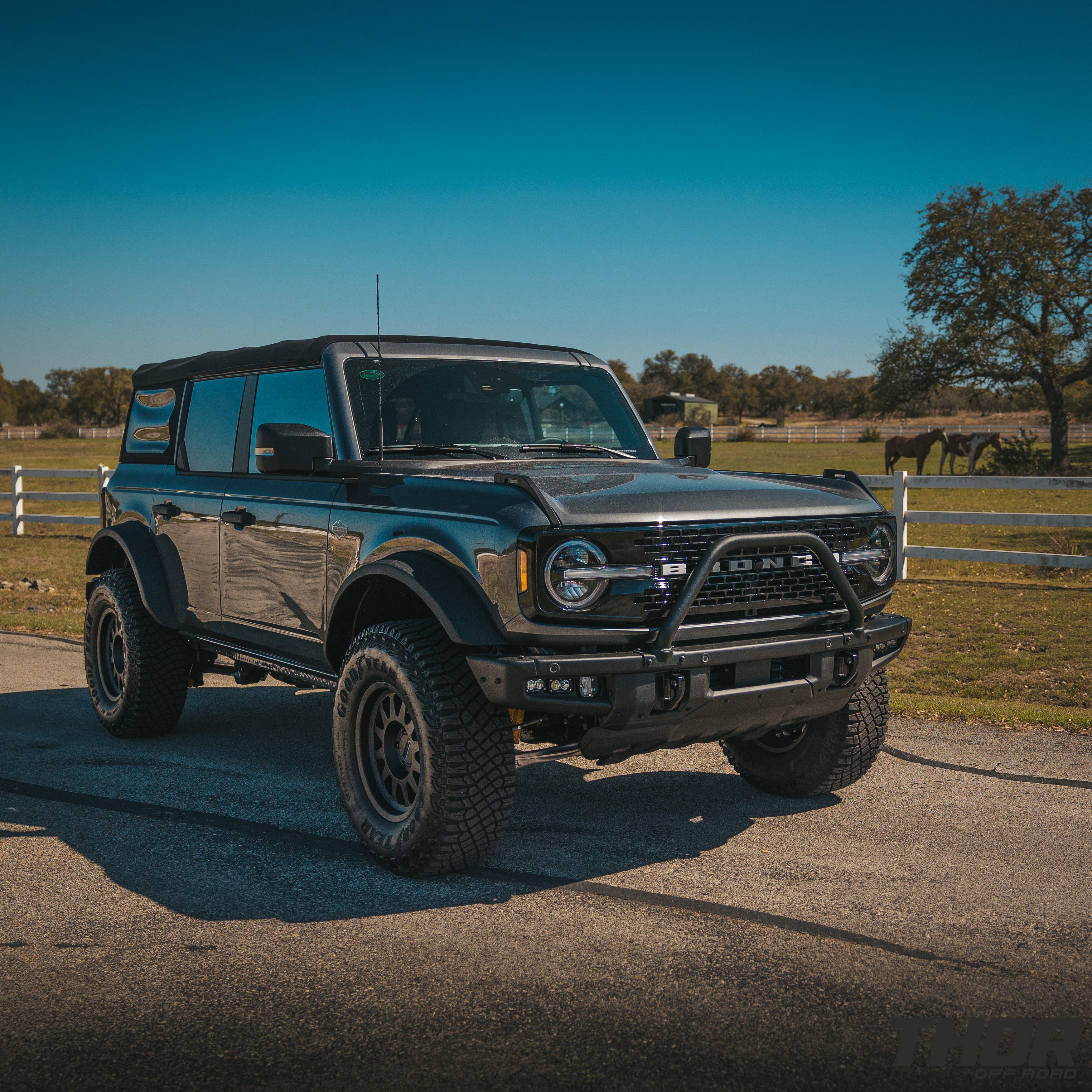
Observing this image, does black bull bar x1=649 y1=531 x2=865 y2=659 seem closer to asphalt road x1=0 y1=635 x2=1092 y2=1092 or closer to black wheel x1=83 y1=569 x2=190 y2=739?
asphalt road x1=0 y1=635 x2=1092 y2=1092

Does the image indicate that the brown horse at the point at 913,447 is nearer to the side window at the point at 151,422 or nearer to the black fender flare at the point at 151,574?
the side window at the point at 151,422

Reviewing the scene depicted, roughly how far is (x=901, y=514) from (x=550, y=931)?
10452 millimetres

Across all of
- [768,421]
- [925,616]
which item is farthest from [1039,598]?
[768,421]

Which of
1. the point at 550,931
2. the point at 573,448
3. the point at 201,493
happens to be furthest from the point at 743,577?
the point at 201,493

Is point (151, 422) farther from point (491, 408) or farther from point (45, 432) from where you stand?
point (45, 432)

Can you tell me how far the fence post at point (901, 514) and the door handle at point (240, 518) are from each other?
906 cm

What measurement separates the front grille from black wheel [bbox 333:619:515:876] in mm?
743

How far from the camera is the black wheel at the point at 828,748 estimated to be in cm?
502

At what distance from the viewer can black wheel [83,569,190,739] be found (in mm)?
6281

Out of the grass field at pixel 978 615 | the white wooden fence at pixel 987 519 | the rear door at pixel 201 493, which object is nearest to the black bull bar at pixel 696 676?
the rear door at pixel 201 493

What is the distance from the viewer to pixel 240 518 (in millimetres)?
5500

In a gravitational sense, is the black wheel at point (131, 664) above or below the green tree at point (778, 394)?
below

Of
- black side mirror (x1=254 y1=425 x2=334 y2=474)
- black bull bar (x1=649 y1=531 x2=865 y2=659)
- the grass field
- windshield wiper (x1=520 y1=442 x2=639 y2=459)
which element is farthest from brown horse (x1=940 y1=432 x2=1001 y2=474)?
black side mirror (x1=254 y1=425 x2=334 y2=474)

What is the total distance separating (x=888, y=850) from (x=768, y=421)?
128 metres
